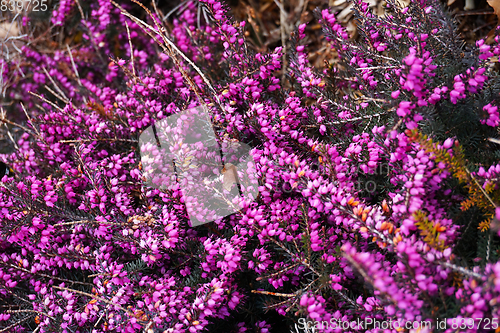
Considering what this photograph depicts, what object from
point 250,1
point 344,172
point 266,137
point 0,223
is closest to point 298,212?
point 344,172

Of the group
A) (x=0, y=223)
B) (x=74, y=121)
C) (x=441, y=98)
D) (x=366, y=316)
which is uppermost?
(x=74, y=121)

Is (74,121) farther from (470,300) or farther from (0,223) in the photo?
(470,300)

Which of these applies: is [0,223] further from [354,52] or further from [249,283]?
[354,52]

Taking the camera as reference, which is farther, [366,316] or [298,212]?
[298,212]

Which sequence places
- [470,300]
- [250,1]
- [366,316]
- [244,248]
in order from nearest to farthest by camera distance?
[470,300]
[366,316]
[244,248]
[250,1]

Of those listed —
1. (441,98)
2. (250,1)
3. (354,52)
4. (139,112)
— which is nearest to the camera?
(441,98)

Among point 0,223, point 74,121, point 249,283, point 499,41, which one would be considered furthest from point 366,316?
point 74,121

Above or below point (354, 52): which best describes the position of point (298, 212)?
below
